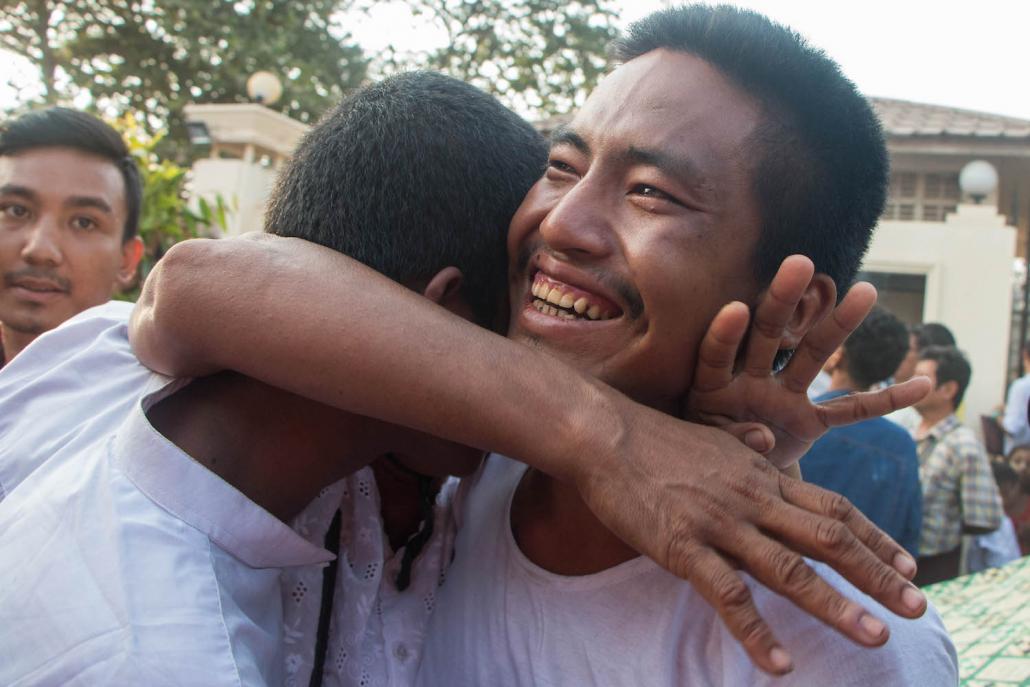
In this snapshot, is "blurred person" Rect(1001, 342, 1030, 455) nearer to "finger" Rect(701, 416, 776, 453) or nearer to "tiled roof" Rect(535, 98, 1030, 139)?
"tiled roof" Rect(535, 98, 1030, 139)

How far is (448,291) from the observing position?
1916mm

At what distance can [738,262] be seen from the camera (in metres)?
1.76

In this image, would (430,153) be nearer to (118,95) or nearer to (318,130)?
(318,130)

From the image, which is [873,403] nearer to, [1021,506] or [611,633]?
[611,633]

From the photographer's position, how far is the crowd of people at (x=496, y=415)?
1.39 m

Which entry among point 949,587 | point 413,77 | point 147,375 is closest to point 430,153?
point 413,77

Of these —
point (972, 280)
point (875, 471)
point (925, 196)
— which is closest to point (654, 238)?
point (875, 471)

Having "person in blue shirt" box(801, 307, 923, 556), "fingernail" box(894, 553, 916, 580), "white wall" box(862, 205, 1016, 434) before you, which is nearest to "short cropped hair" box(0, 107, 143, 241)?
"person in blue shirt" box(801, 307, 923, 556)

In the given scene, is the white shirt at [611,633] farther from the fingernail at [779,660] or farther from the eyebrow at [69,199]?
the eyebrow at [69,199]

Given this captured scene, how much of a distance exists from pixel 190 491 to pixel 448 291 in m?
0.63

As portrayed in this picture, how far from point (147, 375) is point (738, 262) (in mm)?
1149

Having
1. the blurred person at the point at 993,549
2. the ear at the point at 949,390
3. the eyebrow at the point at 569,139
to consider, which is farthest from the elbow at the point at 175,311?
the ear at the point at 949,390

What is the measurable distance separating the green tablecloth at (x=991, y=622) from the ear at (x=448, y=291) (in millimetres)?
1445

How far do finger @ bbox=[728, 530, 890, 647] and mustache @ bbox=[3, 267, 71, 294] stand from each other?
308cm
